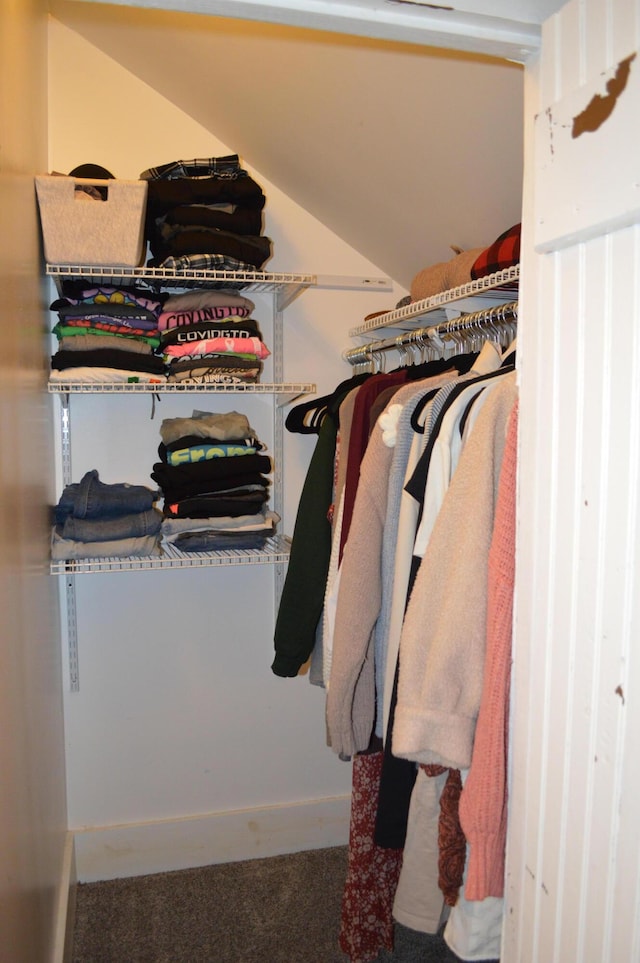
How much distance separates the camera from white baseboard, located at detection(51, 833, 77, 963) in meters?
1.70

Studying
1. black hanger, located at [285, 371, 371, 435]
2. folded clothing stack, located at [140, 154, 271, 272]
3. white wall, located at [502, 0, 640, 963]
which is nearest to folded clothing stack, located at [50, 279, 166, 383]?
folded clothing stack, located at [140, 154, 271, 272]

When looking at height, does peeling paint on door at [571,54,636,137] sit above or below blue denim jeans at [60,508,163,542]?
above

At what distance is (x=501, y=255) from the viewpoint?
4.53ft

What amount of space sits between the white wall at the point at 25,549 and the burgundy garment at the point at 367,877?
67 cm

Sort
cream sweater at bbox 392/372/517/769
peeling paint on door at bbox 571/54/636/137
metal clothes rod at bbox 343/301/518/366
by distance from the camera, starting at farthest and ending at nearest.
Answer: metal clothes rod at bbox 343/301/518/366
cream sweater at bbox 392/372/517/769
peeling paint on door at bbox 571/54/636/137

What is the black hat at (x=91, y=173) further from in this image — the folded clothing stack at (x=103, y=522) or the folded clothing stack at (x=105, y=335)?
the folded clothing stack at (x=103, y=522)

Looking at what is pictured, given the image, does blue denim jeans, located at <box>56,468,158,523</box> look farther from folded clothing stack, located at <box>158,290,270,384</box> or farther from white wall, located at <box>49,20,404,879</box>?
folded clothing stack, located at <box>158,290,270,384</box>

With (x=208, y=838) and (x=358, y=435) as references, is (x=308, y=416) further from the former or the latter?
(x=208, y=838)

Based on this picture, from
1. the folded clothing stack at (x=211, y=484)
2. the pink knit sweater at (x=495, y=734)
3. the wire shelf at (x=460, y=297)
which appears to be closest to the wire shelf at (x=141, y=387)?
the folded clothing stack at (x=211, y=484)

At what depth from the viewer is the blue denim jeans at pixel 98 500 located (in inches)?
75.8

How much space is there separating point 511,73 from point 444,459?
66 centimetres

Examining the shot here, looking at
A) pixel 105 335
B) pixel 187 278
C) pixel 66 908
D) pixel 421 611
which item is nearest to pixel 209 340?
pixel 187 278

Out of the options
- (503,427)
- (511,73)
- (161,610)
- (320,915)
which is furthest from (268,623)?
(511,73)

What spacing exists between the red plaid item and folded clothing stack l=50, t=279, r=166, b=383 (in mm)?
907
